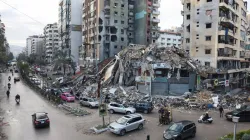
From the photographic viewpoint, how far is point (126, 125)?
21594 millimetres

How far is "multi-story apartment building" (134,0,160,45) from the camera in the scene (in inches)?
2955

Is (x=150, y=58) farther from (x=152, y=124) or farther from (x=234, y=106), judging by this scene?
(x=152, y=124)

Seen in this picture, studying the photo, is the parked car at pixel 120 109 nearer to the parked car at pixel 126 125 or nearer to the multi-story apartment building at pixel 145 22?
the parked car at pixel 126 125

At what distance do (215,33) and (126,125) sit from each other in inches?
1365

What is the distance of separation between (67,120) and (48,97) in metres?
14.4

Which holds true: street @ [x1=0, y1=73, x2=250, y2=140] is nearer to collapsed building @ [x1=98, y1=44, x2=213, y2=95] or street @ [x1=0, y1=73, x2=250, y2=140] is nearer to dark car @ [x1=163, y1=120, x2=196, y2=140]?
dark car @ [x1=163, y1=120, x2=196, y2=140]

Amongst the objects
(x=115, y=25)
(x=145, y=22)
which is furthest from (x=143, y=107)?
(x=145, y=22)

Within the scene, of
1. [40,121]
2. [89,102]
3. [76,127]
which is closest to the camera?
[40,121]

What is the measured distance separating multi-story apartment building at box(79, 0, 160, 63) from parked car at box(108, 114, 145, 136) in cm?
4453

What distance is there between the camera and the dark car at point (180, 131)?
19188 mm

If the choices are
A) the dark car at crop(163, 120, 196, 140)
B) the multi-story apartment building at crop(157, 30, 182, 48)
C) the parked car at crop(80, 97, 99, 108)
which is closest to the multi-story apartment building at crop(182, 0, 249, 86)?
the parked car at crop(80, 97, 99, 108)

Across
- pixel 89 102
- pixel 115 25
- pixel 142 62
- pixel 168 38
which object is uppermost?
pixel 168 38

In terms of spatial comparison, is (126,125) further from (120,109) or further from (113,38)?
(113,38)

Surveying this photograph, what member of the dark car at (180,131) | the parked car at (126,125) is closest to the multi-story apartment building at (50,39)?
the parked car at (126,125)
